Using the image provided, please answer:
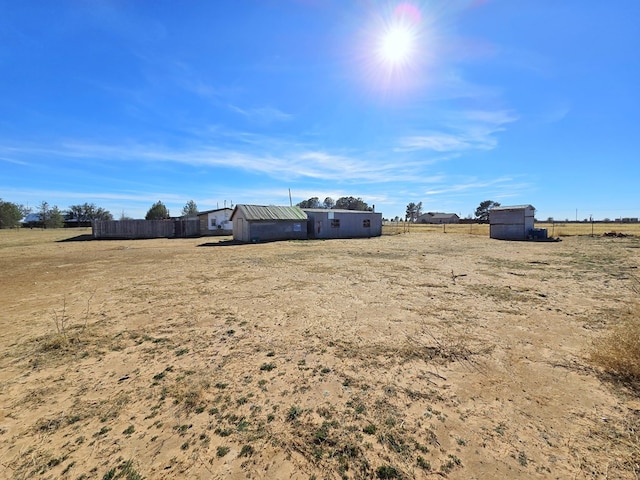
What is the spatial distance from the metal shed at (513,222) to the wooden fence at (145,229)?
105 ft

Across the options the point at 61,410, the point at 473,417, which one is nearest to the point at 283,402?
the point at 473,417

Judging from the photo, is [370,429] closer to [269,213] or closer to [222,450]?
[222,450]

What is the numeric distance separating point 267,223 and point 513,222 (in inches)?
865

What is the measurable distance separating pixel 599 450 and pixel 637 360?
6.90 ft

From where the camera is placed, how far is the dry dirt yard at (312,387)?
2338mm

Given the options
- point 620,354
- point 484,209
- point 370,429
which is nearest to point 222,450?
point 370,429

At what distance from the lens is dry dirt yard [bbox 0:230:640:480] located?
2.34m

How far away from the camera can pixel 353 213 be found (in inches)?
1160

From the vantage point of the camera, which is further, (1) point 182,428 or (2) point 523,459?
(1) point 182,428

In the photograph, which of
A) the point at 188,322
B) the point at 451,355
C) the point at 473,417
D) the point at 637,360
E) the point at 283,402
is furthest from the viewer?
the point at 188,322

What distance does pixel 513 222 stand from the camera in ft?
82.2

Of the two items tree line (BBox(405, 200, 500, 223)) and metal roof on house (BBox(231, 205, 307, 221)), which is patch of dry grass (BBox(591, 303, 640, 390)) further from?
tree line (BBox(405, 200, 500, 223))

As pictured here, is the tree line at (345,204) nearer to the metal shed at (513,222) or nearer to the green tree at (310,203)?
the green tree at (310,203)

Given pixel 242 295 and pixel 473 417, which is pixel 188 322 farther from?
pixel 473 417
